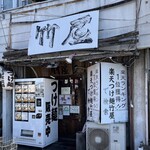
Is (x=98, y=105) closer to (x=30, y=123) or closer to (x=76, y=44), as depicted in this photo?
(x=76, y=44)

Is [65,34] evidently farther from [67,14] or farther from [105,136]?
[105,136]

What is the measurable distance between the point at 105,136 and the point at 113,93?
4.38 feet

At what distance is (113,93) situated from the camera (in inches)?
330

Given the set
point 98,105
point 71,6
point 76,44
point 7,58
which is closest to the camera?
point 98,105

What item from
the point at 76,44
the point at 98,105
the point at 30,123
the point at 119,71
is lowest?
the point at 30,123

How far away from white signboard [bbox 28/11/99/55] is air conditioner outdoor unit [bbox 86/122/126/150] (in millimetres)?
2484

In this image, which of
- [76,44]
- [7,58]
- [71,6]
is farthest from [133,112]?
[7,58]

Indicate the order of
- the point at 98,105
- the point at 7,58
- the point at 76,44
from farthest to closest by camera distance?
1. the point at 7,58
2. the point at 76,44
3. the point at 98,105

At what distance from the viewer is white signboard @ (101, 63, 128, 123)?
827 centimetres

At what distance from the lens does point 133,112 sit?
8.40m

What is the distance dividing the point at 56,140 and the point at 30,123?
130 centimetres

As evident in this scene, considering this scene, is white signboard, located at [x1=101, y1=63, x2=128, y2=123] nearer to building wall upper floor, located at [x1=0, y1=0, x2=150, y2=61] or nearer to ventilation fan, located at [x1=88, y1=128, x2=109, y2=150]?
ventilation fan, located at [x1=88, y1=128, x2=109, y2=150]

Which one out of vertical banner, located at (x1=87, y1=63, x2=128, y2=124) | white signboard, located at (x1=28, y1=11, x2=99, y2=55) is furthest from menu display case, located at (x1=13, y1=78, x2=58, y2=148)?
vertical banner, located at (x1=87, y1=63, x2=128, y2=124)

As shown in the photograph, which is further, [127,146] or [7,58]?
[7,58]
